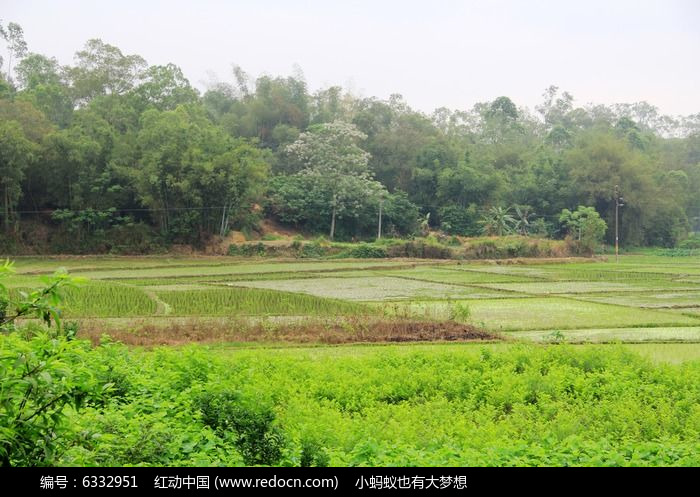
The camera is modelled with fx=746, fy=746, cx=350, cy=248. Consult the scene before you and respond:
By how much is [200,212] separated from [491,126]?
135 feet

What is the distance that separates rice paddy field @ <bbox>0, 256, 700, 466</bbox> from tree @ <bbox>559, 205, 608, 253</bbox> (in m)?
23.6

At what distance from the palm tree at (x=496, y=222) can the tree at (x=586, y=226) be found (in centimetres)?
366

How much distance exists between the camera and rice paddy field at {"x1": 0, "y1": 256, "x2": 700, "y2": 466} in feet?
18.6

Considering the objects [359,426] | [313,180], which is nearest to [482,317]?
[359,426]

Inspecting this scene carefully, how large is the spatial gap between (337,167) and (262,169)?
777 cm

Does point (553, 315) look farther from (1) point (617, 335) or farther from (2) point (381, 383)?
(2) point (381, 383)

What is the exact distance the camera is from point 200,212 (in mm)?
38594

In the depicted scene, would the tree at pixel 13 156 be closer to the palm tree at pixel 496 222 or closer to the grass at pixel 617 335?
the palm tree at pixel 496 222

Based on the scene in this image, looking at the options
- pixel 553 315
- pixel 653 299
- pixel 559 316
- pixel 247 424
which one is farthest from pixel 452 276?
pixel 247 424

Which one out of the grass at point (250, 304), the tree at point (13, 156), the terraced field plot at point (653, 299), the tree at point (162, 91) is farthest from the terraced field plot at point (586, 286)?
the tree at point (162, 91)

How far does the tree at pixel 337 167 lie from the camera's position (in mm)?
45688

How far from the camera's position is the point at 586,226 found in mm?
45406

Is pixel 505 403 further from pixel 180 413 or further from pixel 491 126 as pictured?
pixel 491 126

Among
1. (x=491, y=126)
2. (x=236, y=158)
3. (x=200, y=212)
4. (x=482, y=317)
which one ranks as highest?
(x=491, y=126)
